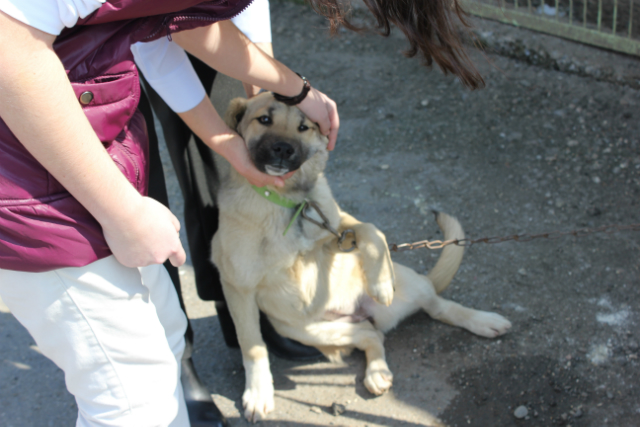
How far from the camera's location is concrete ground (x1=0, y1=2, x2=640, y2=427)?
215cm

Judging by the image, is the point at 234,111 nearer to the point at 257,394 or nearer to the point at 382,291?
the point at 382,291

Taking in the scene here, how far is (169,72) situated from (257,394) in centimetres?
142

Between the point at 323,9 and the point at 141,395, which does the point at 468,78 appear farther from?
the point at 141,395

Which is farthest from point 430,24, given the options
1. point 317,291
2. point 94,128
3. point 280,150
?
point 317,291

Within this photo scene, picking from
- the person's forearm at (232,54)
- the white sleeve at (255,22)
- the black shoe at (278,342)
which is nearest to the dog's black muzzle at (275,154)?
the person's forearm at (232,54)

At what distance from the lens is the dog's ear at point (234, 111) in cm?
212

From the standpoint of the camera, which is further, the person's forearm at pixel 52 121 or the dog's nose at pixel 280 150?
the dog's nose at pixel 280 150

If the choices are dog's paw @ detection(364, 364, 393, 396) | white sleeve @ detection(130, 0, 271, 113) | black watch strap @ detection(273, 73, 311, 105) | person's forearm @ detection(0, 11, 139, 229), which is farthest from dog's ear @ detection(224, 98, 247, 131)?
dog's paw @ detection(364, 364, 393, 396)

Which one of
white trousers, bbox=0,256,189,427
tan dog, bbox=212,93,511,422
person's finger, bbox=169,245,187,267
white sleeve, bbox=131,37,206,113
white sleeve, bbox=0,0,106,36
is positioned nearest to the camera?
white sleeve, bbox=0,0,106,36

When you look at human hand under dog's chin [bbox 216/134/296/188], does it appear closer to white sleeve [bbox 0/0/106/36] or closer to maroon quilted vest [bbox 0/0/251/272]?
maroon quilted vest [bbox 0/0/251/272]

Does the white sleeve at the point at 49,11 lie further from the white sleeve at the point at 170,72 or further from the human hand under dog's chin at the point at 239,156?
the human hand under dog's chin at the point at 239,156

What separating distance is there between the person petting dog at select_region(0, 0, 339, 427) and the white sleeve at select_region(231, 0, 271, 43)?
72 centimetres

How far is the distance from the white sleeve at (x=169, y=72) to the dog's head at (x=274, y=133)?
14.1 inches

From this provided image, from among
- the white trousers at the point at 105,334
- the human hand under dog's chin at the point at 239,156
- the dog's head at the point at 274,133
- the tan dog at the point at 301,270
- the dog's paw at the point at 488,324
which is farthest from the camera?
the dog's paw at the point at 488,324
